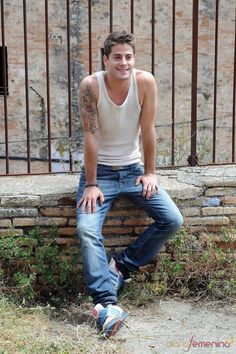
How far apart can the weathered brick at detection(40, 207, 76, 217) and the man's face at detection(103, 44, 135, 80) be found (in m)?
0.94

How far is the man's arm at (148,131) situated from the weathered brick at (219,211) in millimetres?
522

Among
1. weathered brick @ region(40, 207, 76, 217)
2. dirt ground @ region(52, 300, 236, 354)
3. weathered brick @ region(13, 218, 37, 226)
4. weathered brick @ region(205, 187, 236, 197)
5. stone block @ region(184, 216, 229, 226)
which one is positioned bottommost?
dirt ground @ region(52, 300, 236, 354)

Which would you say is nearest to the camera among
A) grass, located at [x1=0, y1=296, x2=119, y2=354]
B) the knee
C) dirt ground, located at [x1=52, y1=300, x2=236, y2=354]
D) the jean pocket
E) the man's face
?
grass, located at [x1=0, y1=296, x2=119, y2=354]

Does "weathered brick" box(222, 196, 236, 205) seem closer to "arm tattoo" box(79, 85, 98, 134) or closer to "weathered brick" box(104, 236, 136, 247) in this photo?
"weathered brick" box(104, 236, 136, 247)

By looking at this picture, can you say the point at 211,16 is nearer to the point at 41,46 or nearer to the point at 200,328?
the point at 41,46

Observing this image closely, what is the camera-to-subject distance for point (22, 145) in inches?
446

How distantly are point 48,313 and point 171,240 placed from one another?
3.18 feet

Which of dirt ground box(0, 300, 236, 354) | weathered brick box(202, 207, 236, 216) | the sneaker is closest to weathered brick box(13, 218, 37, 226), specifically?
dirt ground box(0, 300, 236, 354)

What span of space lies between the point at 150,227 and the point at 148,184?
0.28 m

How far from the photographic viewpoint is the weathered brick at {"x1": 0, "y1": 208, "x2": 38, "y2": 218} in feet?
12.3

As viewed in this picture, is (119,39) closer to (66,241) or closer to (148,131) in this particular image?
(148,131)

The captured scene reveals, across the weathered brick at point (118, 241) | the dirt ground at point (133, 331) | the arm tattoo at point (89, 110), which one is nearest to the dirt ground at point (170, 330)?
the dirt ground at point (133, 331)

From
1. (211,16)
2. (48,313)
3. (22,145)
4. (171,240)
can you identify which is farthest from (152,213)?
(211,16)

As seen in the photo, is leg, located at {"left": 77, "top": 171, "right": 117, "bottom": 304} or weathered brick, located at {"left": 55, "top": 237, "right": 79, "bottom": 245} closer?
leg, located at {"left": 77, "top": 171, "right": 117, "bottom": 304}
